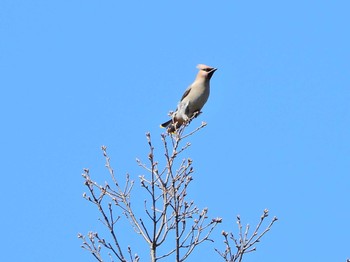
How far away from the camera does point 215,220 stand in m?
4.71

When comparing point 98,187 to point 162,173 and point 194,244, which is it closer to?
point 162,173

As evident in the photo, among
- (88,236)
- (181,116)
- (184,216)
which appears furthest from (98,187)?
(181,116)

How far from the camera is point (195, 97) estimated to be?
8.60 meters

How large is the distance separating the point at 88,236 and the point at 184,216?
59cm

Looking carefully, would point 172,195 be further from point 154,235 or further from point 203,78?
point 203,78

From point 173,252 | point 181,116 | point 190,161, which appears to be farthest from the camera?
point 181,116

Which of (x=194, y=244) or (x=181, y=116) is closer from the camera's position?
(x=194, y=244)

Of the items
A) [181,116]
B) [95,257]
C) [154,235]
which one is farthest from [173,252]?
[181,116]

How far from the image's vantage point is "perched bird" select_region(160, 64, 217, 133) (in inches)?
339

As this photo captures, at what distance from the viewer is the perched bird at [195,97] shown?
28.2 ft

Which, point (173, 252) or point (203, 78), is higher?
point (203, 78)

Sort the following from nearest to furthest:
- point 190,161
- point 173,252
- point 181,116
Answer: point 173,252 < point 190,161 < point 181,116

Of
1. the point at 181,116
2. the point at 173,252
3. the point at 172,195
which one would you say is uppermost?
the point at 181,116

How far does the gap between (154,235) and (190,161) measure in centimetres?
56
